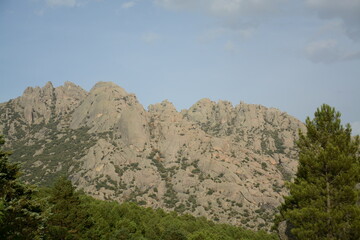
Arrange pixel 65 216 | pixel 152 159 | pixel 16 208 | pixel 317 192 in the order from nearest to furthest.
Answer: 1. pixel 16 208
2. pixel 317 192
3. pixel 65 216
4. pixel 152 159

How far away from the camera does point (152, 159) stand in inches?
6250

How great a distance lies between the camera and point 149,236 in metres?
64.6

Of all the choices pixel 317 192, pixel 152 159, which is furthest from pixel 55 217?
pixel 152 159

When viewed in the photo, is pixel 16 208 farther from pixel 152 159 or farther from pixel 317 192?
pixel 152 159

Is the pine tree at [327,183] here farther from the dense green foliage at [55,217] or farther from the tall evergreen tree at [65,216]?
the tall evergreen tree at [65,216]

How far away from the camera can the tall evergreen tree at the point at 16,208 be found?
26984mm

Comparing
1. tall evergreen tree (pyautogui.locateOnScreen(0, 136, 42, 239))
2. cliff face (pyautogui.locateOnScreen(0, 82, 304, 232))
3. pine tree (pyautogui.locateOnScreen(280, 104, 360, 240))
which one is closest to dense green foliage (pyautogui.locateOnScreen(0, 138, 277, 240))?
tall evergreen tree (pyautogui.locateOnScreen(0, 136, 42, 239))

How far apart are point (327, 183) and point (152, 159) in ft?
439

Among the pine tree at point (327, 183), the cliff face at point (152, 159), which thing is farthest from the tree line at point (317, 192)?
the cliff face at point (152, 159)

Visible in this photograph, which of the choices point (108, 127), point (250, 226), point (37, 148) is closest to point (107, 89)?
point (108, 127)

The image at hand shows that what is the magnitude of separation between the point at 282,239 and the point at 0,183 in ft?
88.7

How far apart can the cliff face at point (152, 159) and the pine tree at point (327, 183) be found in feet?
318

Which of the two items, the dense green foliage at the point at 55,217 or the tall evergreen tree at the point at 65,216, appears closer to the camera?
the dense green foliage at the point at 55,217

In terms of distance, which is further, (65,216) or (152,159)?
(152,159)
